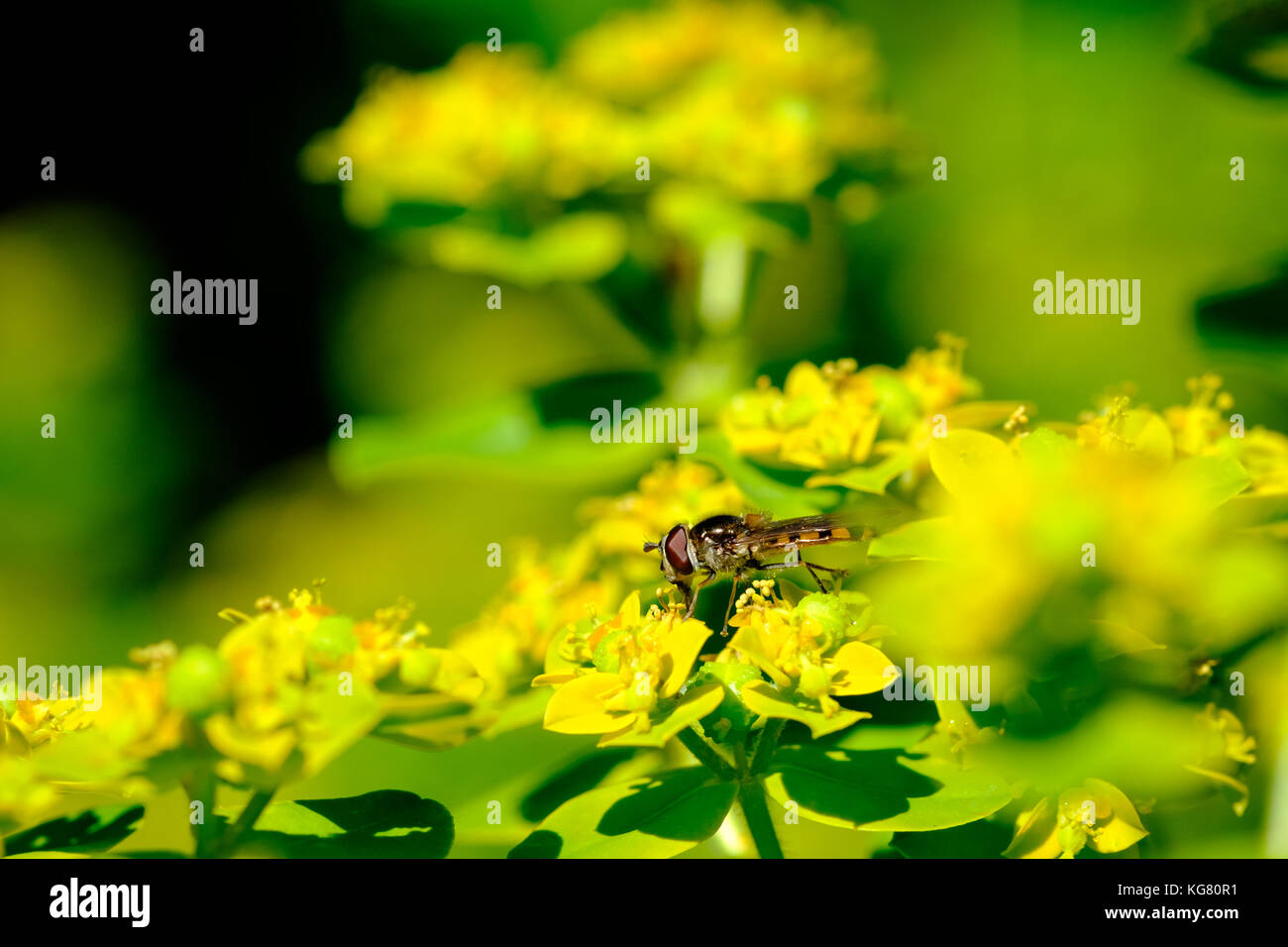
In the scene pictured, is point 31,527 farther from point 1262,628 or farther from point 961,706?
point 1262,628

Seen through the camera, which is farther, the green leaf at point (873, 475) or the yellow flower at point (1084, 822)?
the green leaf at point (873, 475)

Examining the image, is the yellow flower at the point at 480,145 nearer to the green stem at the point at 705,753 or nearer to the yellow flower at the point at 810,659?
the yellow flower at the point at 810,659

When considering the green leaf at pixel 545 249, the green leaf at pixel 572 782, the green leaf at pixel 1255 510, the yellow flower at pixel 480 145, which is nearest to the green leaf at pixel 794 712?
the green leaf at pixel 572 782

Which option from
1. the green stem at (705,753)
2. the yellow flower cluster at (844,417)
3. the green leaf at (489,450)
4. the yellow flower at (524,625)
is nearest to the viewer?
the green stem at (705,753)

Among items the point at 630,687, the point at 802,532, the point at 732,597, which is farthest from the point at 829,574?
the point at 630,687

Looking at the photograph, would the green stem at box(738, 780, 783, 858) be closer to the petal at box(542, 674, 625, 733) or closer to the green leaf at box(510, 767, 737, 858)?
the green leaf at box(510, 767, 737, 858)

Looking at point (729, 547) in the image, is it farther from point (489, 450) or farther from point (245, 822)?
point (245, 822)

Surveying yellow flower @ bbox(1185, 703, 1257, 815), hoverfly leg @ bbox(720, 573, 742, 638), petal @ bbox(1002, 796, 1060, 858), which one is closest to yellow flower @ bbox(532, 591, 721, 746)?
hoverfly leg @ bbox(720, 573, 742, 638)

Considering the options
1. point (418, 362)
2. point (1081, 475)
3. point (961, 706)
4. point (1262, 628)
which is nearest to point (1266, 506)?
point (1262, 628)
